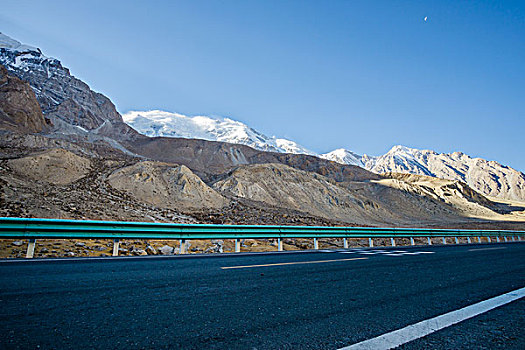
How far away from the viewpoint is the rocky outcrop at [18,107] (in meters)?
72.4

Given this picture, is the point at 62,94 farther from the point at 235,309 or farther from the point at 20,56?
the point at 235,309

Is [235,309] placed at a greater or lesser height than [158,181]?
lesser

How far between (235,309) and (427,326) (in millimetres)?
1816

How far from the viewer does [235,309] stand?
129 inches

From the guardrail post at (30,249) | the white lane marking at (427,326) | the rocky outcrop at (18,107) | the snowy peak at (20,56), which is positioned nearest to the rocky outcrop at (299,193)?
the guardrail post at (30,249)

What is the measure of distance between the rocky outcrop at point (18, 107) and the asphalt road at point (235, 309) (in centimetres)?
8172

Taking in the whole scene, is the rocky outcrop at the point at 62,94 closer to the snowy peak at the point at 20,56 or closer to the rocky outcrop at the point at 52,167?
the snowy peak at the point at 20,56

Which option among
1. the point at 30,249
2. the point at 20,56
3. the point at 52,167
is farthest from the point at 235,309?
the point at 20,56

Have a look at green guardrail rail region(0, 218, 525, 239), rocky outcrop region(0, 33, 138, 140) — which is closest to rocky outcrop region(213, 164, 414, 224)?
green guardrail rail region(0, 218, 525, 239)

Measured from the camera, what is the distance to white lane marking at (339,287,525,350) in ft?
7.80

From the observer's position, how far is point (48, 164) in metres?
33.9

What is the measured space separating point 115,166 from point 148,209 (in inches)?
649

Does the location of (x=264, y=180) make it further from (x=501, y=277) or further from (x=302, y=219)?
(x=501, y=277)

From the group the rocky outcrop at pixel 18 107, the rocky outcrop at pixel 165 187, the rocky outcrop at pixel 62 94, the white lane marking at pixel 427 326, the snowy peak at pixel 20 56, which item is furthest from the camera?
the snowy peak at pixel 20 56
